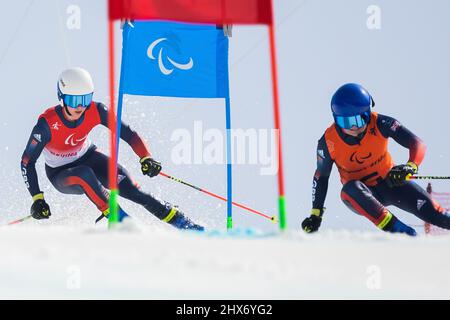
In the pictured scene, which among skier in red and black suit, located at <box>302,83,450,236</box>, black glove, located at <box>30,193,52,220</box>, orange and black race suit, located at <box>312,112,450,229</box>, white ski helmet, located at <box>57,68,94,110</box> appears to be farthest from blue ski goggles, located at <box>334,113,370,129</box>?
black glove, located at <box>30,193,52,220</box>

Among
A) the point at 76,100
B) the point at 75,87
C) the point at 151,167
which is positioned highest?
the point at 75,87

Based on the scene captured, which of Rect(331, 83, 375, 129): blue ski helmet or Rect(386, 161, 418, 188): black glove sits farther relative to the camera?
Rect(331, 83, 375, 129): blue ski helmet

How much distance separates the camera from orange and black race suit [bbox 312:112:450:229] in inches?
328

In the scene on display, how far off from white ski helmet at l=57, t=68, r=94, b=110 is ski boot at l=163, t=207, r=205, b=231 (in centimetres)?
152

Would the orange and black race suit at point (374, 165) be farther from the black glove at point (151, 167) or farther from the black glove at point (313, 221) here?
the black glove at point (151, 167)

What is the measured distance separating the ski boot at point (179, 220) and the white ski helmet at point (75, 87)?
1524 millimetres

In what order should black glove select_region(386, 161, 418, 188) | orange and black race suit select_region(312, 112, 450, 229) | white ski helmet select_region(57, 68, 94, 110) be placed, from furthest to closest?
white ski helmet select_region(57, 68, 94, 110) < orange and black race suit select_region(312, 112, 450, 229) < black glove select_region(386, 161, 418, 188)

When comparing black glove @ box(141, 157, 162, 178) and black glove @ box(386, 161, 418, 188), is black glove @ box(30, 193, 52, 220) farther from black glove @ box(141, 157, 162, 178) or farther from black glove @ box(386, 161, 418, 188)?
black glove @ box(386, 161, 418, 188)

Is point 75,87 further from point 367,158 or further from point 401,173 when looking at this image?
point 401,173

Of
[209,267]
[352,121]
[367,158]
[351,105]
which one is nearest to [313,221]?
[367,158]

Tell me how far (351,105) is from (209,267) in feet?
13.8

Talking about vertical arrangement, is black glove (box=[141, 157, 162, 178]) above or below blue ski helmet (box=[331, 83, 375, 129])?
below

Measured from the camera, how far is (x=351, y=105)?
8.07 m
